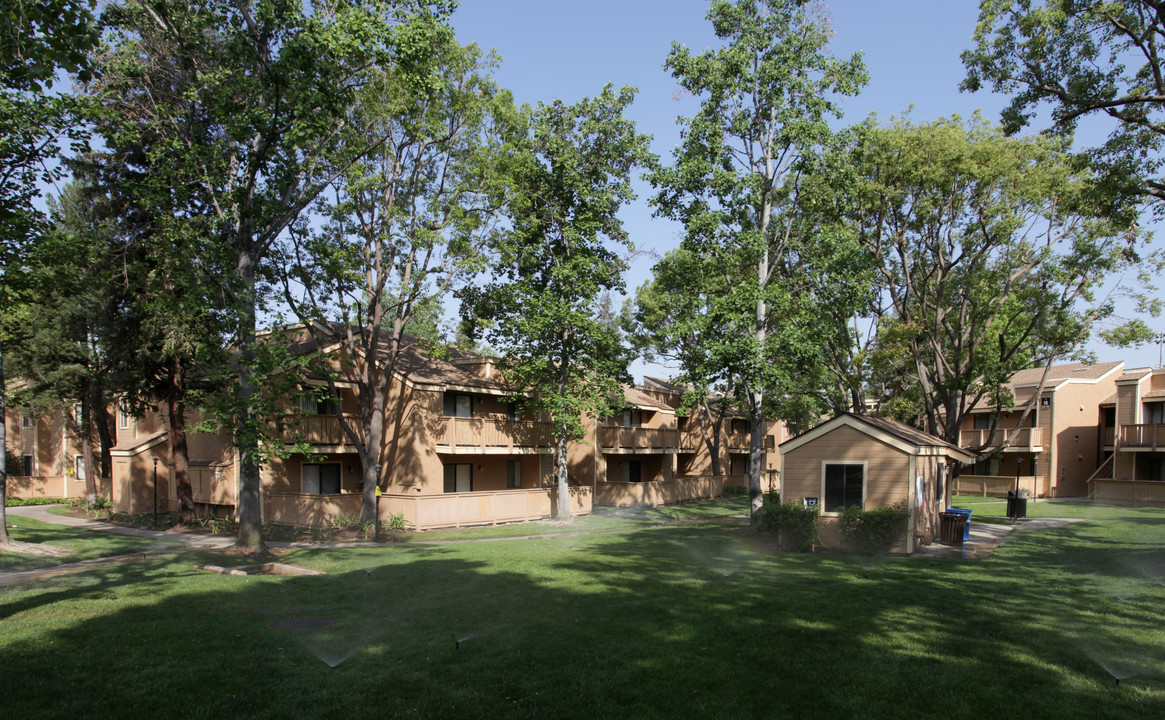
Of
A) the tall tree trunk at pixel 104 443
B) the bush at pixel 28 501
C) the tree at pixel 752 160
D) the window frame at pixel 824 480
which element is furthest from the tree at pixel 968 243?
the bush at pixel 28 501

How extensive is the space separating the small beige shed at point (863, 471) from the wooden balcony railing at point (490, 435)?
1350cm

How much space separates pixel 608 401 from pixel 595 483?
7.44 meters

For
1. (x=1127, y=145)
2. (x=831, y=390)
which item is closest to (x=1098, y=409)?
(x=831, y=390)

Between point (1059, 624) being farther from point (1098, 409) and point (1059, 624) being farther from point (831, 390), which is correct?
point (1098, 409)

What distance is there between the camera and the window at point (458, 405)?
30984 mm

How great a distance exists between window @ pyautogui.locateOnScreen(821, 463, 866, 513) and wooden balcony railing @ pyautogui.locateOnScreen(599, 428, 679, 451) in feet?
59.2

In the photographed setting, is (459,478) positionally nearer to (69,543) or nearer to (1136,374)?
(69,543)

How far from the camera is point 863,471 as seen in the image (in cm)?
1998

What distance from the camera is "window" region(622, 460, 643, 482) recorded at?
43.8m

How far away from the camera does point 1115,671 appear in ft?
27.5

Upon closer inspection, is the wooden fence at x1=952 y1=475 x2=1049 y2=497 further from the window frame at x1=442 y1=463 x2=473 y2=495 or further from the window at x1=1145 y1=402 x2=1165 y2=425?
the window frame at x1=442 y1=463 x2=473 y2=495

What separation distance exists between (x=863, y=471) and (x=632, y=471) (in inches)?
992

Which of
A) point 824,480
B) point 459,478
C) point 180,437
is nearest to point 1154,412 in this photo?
point 824,480

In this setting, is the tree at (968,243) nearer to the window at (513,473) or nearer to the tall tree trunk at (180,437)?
the window at (513,473)
